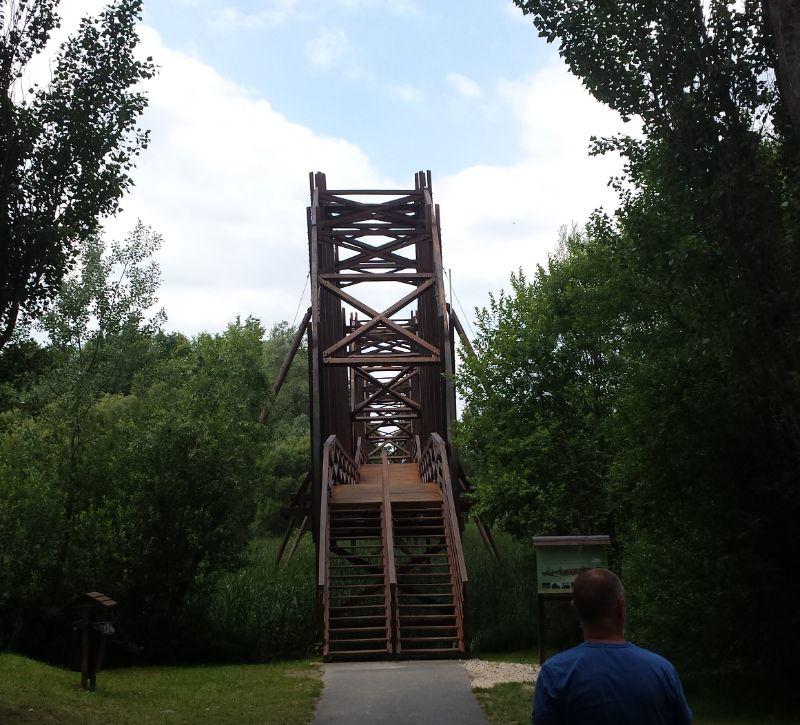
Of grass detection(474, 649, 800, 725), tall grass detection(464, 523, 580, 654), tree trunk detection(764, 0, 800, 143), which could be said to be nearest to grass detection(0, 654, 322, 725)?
grass detection(474, 649, 800, 725)

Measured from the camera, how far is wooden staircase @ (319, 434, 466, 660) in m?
Result: 12.5

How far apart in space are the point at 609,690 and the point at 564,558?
7.59m

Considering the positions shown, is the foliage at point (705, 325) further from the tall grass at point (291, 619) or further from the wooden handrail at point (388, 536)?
the tall grass at point (291, 619)

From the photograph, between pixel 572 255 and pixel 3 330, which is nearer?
pixel 3 330

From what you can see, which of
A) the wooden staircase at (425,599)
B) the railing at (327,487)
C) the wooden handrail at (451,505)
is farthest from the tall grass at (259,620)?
the wooden handrail at (451,505)

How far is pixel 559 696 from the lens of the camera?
271cm

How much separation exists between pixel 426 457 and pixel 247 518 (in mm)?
4600

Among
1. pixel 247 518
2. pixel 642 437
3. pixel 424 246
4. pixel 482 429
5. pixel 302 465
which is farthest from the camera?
pixel 302 465

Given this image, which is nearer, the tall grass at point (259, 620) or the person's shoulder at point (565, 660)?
the person's shoulder at point (565, 660)

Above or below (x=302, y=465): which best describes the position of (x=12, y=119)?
above

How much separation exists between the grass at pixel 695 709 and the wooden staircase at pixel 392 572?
295 cm

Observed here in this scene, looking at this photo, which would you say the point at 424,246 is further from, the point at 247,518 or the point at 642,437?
the point at 642,437

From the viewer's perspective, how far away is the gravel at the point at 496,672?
10142mm

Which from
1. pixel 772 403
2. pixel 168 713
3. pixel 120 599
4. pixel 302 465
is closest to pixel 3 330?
pixel 168 713
